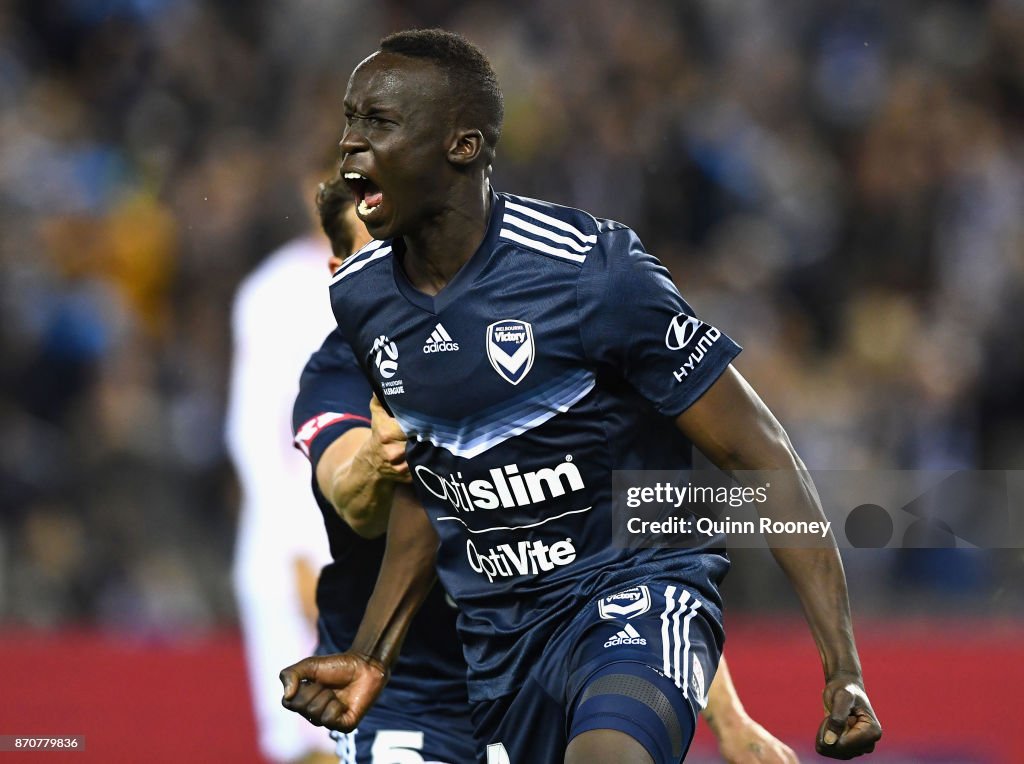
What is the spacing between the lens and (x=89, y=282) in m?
9.80

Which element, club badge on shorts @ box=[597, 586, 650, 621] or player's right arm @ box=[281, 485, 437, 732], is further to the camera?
player's right arm @ box=[281, 485, 437, 732]

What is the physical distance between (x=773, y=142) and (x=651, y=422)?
675 centimetres

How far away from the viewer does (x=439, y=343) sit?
3.77 metres

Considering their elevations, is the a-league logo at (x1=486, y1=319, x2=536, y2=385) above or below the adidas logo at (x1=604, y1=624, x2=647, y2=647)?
above

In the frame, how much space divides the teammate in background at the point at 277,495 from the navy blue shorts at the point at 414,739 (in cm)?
161

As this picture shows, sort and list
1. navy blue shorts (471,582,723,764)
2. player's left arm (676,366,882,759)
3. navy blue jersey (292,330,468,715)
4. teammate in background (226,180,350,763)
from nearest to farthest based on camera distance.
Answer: navy blue shorts (471,582,723,764) < player's left arm (676,366,882,759) < navy blue jersey (292,330,468,715) < teammate in background (226,180,350,763)

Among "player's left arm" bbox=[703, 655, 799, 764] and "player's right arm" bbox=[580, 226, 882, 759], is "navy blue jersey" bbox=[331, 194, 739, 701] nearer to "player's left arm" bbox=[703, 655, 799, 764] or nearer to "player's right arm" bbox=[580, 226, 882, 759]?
"player's right arm" bbox=[580, 226, 882, 759]

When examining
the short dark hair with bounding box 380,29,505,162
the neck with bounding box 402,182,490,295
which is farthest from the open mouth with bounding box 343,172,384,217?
the short dark hair with bounding box 380,29,505,162

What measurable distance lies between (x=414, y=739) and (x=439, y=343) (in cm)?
124

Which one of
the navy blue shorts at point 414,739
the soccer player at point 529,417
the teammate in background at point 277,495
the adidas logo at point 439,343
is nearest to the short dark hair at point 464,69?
the soccer player at point 529,417

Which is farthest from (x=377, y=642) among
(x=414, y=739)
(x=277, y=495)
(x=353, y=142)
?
(x=277, y=495)

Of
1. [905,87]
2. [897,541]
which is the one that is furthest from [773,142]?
[897,541]

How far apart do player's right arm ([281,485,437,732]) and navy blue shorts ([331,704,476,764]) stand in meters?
0.45

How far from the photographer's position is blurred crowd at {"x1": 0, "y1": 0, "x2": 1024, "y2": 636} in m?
8.61
